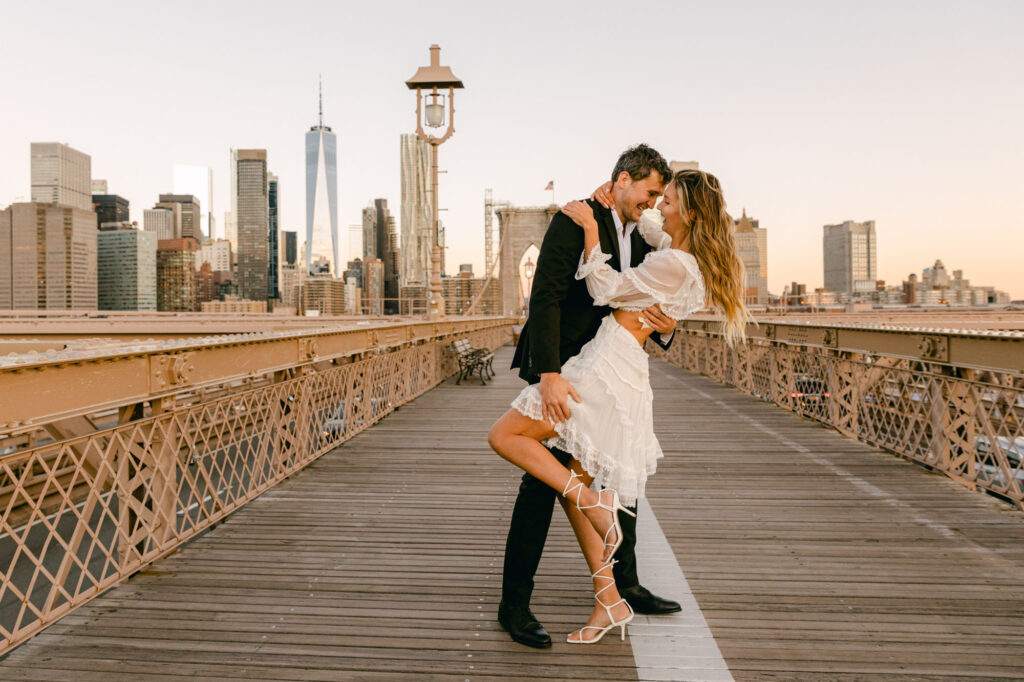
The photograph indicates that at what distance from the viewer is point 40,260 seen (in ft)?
356

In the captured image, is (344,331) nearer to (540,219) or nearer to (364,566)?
(364,566)

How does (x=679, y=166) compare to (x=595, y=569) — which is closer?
(x=595, y=569)

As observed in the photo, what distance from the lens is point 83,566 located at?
105 inches

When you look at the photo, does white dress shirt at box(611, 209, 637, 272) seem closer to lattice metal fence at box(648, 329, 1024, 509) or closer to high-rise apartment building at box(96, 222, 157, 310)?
lattice metal fence at box(648, 329, 1024, 509)

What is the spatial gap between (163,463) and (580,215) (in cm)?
237

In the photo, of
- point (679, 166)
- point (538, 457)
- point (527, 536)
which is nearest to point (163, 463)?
point (527, 536)

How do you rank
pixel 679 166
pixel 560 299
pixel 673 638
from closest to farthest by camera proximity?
pixel 560 299 → pixel 673 638 → pixel 679 166

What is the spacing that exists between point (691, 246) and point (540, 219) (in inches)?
1698

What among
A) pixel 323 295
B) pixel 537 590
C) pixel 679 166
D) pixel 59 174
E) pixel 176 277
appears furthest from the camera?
pixel 59 174

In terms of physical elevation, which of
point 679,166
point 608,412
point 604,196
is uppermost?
point 679,166

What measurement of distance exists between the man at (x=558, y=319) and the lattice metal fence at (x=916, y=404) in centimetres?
283

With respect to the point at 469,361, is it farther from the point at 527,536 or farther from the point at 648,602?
the point at 527,536

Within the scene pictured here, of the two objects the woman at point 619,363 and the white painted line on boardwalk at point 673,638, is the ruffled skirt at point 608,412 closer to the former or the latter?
the woman at point 619,363

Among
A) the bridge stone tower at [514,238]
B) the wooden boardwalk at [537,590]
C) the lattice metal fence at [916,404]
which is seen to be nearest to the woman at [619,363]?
the wooden boardwalk at [537,590]
